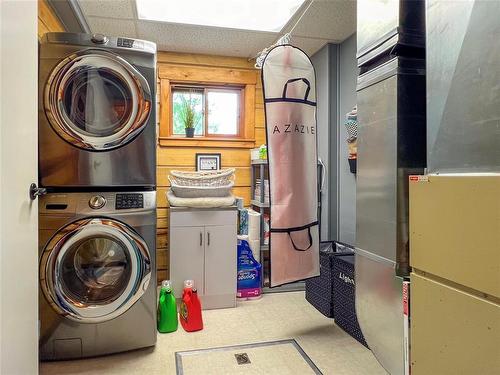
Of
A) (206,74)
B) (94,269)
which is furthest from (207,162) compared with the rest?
(94,269)

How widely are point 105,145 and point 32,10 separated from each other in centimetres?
75

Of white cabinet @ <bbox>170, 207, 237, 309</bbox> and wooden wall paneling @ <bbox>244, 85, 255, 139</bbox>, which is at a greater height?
wooden wall paneling @ <bbox>244, 85, 255, 139</bbox>

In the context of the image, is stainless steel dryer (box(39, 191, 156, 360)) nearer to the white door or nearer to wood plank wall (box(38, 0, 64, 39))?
the white door

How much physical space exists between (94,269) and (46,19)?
1738 millimetres

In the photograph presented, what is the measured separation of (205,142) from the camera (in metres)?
3.55

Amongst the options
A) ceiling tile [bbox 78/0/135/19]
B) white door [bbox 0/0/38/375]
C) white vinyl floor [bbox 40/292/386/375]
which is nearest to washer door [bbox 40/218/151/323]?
white vinyl floor [bbox 40/292/386/375]

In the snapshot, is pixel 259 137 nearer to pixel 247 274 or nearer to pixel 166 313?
pixel 247 274

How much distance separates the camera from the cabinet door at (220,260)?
110 inches

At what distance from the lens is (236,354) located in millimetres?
2047

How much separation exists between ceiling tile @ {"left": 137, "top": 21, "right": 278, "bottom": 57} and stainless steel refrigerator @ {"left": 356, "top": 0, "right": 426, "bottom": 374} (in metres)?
1.65

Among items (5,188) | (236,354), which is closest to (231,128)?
(236,354)

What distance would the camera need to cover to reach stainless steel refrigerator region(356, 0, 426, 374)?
1.34 m

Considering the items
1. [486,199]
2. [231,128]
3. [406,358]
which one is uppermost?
[231,128]

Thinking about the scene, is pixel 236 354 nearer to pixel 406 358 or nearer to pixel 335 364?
pixel 335 364
